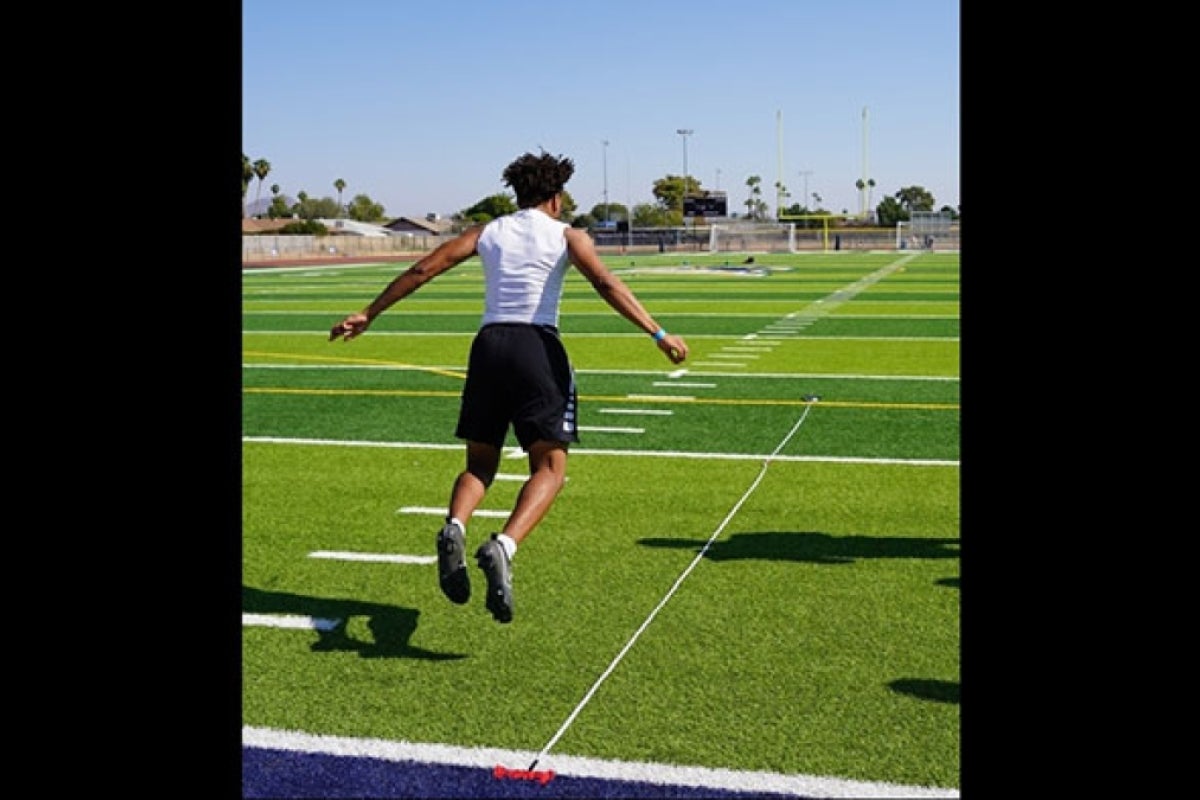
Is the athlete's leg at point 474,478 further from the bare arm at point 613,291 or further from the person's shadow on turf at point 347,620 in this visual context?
the bare arm at point 613,291

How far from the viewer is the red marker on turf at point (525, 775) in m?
3.46

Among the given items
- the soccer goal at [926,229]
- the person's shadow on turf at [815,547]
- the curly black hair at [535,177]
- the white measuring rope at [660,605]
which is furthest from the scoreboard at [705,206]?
the curly black hair at [535,177]

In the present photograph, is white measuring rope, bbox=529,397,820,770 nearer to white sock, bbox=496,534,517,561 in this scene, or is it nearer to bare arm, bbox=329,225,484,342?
white sock, bbox=496,534,517,561

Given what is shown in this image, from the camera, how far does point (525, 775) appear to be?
3.48 metres

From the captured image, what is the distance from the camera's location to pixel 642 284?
3181 centimetres
